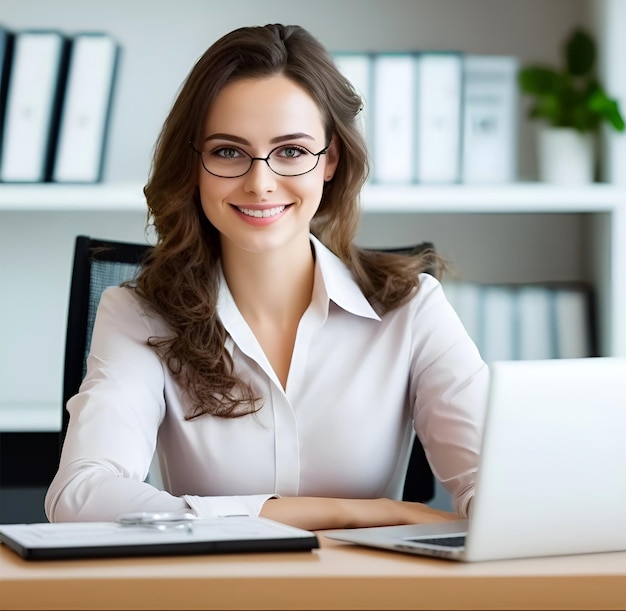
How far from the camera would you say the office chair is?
1760 millimetres

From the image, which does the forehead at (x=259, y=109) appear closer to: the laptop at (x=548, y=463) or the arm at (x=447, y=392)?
the arm at (x=447, y=392)

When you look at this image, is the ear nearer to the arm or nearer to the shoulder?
the arm

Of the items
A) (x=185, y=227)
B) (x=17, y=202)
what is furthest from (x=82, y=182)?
(x=185, y=227)

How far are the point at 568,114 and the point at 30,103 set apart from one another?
1202mm

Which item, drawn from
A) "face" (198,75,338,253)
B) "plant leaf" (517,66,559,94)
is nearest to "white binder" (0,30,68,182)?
"face" (198,75,338,253)

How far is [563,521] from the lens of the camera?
961mm

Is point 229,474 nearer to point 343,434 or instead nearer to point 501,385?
point 343,434

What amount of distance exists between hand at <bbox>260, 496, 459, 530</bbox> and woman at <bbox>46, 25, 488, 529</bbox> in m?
0.21

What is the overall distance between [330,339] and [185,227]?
31 cm

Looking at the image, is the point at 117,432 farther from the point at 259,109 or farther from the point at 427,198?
the point at 427,198

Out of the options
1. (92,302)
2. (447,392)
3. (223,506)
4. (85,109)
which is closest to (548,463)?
(223,506)

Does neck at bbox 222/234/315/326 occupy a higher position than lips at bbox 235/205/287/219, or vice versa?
lips at bbox 235/205/287/219

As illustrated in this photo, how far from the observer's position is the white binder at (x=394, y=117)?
2346mm

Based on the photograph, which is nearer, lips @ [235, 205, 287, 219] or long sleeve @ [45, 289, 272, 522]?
long sleeve @ [45, 289, 272, 522]
